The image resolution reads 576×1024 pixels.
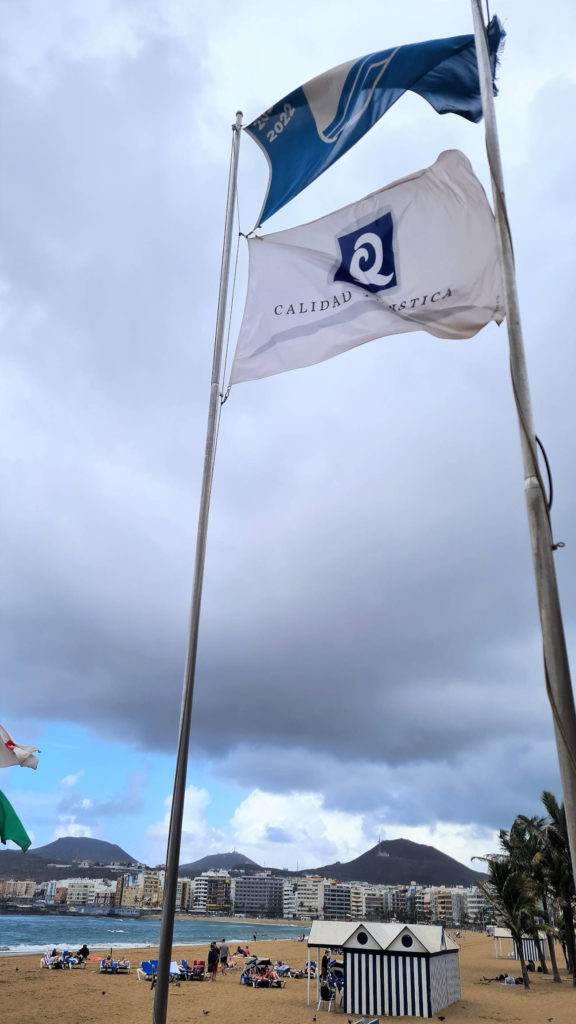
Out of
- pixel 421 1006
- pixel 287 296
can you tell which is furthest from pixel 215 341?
pixel 421 1006

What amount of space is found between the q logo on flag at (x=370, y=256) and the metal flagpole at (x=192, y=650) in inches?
61.1

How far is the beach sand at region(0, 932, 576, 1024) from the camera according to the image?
19688 mm

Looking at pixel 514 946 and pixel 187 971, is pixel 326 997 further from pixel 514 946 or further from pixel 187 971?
pixel 514 946

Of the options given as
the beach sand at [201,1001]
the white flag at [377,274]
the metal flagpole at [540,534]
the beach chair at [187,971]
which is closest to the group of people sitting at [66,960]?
the beach sand at [201,1001]

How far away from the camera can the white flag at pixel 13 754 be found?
1423 centimetres

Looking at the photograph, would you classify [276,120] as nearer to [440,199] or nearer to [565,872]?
[440,199]

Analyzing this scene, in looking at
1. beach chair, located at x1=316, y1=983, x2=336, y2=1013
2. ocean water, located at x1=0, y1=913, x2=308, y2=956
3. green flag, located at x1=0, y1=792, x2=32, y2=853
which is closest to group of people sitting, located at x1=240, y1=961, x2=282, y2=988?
beach chair, located at x1=316, y1=983, x2=336, y2=1013

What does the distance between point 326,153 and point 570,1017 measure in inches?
957

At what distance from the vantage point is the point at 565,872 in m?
32.0

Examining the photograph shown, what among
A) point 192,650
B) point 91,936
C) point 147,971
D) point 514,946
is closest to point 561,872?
point 147,971

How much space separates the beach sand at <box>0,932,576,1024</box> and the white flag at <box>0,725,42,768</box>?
344 inches

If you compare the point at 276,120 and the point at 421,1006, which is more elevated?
the point at 276,120

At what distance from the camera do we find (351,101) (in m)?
8.85

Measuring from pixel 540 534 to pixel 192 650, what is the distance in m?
4.23
